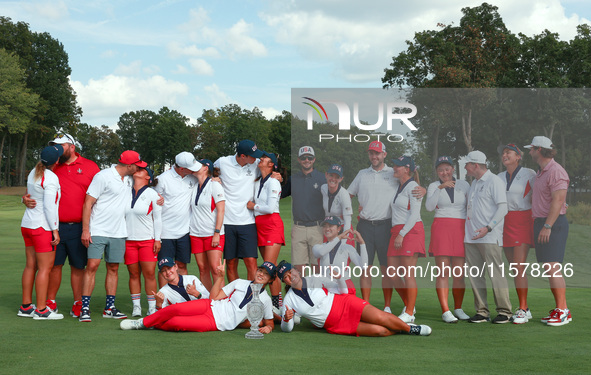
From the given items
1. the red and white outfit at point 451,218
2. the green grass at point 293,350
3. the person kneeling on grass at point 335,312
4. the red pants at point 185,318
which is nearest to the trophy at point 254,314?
the green grass at point 293,350

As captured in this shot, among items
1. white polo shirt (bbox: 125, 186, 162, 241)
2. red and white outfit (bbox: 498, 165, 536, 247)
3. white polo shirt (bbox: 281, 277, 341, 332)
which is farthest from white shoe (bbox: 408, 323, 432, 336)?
white polo shirt (bbox: 125, 186, 162, 241)

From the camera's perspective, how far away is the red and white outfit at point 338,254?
8.00 m

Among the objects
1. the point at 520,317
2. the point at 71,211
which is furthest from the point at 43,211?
the point at 520,317

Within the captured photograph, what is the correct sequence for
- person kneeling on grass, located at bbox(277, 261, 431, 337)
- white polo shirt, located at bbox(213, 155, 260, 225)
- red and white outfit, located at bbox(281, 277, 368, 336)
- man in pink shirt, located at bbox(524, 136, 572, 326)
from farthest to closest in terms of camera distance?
white polo shirt, located at bbox(213, 155, 260, 225)
man in pink shirt, located at bbox(524, 136, 572, 326)
red and white outfit, located at bbox(281, 277, 368, 336)
person kneeling on grass, located at bbox(277, 261, 431, 337)

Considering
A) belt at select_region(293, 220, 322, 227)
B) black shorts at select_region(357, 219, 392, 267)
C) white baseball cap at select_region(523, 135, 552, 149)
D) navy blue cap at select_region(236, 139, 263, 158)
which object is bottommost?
black shorts at select_region(357, 219, 392, 267)

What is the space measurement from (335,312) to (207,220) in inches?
84.6

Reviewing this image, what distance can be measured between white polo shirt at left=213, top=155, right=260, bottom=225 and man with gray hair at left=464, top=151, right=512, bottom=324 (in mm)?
2793

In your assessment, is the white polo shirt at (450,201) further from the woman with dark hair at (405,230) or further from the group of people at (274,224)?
the woman with dark hair at (405,230)

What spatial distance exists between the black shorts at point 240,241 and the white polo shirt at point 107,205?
134cm

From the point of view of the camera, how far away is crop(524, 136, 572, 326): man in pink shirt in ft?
25.1

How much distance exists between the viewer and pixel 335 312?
694 cm

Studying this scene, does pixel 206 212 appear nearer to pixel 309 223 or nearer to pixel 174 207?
pixel 174 207

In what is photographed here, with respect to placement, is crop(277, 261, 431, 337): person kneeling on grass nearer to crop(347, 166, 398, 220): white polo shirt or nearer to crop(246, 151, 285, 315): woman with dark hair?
crop(246, 151, 285, 315): woman with dark hair

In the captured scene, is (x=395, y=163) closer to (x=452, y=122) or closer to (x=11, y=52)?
(x=452, y=122)
